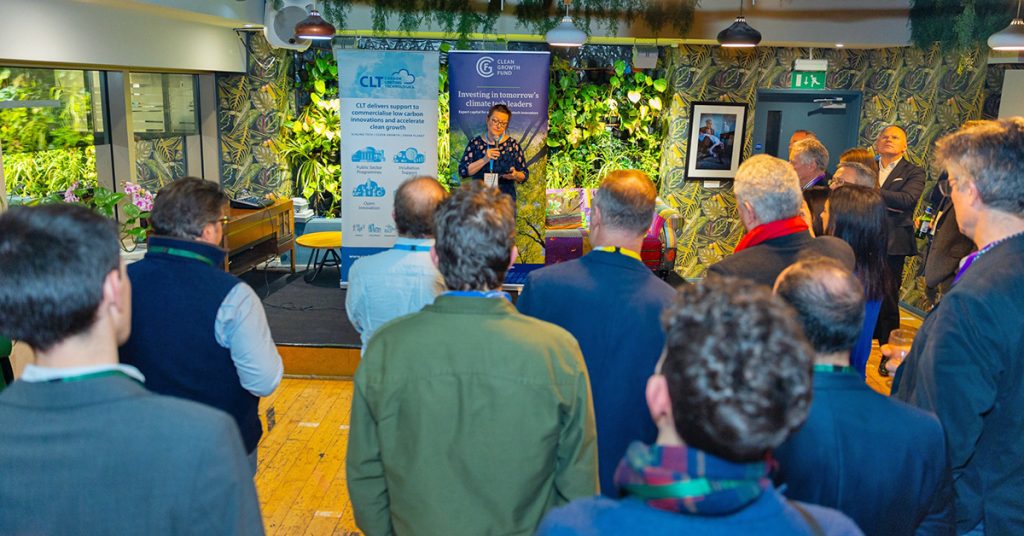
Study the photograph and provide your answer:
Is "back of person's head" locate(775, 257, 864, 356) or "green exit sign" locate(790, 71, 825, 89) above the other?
"green exit sign" locate(790, 71, 825, 89)

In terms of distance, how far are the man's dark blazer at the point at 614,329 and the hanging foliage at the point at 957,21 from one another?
638cm

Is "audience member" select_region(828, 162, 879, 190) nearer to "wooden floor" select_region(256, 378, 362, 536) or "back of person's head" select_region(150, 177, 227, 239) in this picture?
"wooden floor" select_region(256, 378, 362, 536)

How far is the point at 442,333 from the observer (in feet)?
6.21

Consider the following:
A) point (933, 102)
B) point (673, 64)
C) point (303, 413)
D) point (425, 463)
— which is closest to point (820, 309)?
point (425, 463)

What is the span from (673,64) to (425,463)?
746 centimetres

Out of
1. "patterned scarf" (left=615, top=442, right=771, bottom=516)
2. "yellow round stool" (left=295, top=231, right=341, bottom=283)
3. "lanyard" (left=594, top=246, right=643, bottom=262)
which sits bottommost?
"yellow round stool" (left=295, top=231, right=341, bottom=283)

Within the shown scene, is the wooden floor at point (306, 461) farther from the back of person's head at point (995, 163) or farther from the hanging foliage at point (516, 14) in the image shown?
the hanging foliage at point (516, 14)

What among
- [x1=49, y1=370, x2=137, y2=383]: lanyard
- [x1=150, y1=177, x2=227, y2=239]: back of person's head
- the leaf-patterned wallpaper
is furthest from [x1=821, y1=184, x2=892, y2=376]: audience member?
the leaf-patterned wallpaper

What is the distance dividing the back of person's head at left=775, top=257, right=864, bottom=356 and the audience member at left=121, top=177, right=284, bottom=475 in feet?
5.22

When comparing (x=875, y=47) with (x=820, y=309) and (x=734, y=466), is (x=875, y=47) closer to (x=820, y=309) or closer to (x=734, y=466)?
(x=820, y=309)

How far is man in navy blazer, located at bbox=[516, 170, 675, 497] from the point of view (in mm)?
2412

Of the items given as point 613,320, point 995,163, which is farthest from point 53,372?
point 995,163

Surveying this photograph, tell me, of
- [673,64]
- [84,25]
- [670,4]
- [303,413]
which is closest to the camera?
[303,413]

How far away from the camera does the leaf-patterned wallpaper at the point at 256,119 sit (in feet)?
28.9
